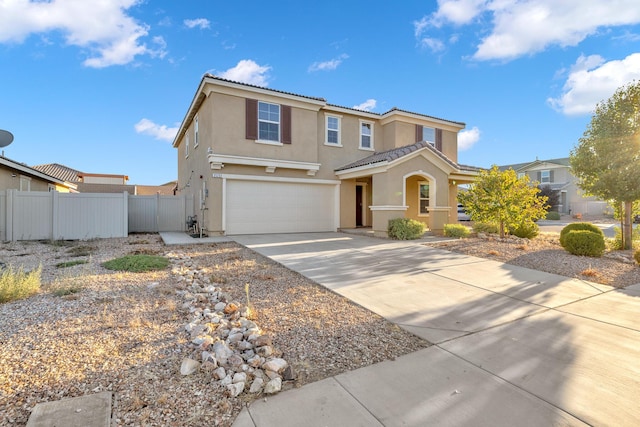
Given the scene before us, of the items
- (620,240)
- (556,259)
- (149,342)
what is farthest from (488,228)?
(149,342)

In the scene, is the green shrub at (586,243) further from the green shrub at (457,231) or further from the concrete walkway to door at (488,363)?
the green shrub at (457,231)

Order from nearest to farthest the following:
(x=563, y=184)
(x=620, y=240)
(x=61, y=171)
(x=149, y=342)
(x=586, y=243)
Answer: (x=149, y=342) → (x=586, y=243) → (x=620, y=240) → (x=61, y=171) → (x=563, y=184)

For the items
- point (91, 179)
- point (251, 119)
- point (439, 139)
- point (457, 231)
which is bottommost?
point (457, 231)

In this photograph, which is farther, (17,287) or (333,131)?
(333,131)

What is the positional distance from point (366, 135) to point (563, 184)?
105 feet

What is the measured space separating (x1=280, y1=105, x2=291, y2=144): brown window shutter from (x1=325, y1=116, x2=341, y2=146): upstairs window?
235 centimetres

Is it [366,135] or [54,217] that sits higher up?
[366,135]

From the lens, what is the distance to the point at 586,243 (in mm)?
8789

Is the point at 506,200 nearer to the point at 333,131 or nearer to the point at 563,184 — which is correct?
the point at 333,131

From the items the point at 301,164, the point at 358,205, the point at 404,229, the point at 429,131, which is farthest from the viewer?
the point at 429,131

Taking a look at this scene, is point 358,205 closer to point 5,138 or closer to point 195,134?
point 195,134

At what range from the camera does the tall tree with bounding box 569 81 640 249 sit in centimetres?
941

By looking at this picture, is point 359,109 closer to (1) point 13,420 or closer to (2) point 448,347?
(2) point 448,347

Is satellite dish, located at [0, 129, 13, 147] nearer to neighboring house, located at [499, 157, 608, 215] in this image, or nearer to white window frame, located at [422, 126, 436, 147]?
white window frame, located at [422, 126, 436, 147]
